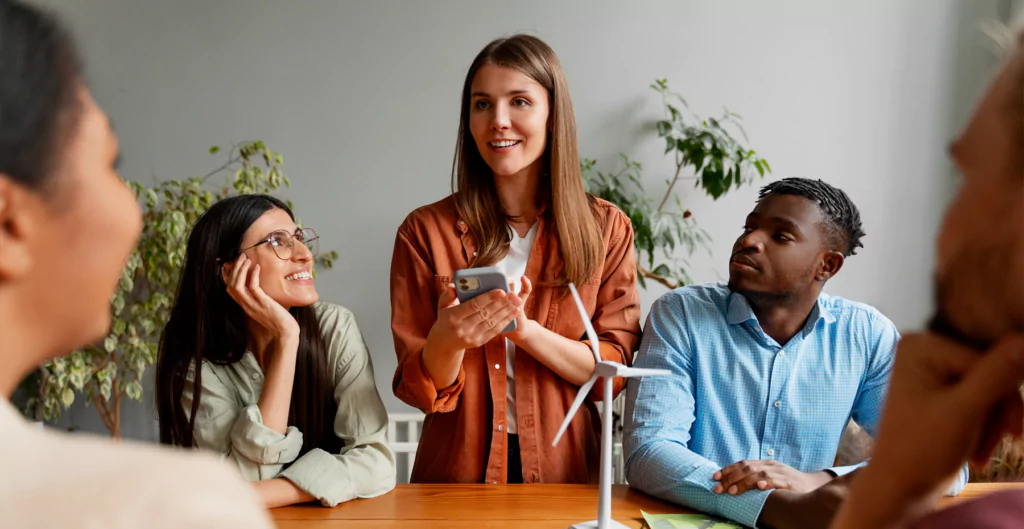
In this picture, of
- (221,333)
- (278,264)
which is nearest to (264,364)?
(221,333)

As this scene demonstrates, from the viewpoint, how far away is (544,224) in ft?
6.73

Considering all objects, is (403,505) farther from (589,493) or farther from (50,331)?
(50,331)

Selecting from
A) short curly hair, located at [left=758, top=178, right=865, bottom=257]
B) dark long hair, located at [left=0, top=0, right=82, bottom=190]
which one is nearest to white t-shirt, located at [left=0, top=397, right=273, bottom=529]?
dark long hair, located at [left=0, top=0, right=82, bottom=190]

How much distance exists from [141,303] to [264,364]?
165 centimetres

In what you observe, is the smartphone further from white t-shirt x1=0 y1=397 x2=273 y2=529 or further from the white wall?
the white wall

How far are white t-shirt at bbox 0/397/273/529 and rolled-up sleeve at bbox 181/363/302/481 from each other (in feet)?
4.75

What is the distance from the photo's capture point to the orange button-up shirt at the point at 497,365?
193cm

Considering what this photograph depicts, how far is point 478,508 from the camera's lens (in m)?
1.69

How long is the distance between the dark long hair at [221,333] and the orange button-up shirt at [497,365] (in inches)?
8.1

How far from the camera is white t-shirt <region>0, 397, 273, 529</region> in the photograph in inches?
14.5

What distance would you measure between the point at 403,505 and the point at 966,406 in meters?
1.47

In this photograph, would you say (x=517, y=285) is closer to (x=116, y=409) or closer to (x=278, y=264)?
(x=278, y=264)

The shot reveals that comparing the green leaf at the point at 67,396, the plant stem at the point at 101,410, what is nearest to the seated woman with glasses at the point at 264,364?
the green leaf at the point at 67,396

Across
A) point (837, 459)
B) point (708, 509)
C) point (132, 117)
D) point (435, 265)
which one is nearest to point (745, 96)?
point (837, 459)
